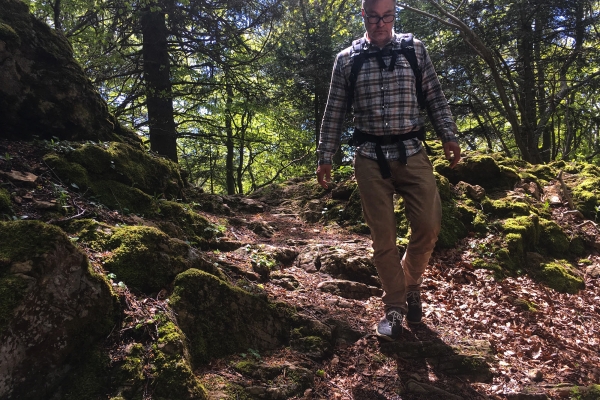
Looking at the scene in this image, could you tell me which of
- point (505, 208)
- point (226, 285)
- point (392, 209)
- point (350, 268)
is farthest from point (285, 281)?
point (505, 208)

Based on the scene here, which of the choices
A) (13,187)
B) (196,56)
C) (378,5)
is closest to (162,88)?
(196,56)

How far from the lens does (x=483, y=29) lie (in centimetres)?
987

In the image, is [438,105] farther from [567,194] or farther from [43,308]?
[567,194]

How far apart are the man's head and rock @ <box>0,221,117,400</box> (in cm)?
278

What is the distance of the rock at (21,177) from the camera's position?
11.1 ft

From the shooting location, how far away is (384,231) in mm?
3229

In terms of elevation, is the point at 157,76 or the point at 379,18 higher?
the point at 157,76

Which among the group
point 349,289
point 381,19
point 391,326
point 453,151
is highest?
point 381,19

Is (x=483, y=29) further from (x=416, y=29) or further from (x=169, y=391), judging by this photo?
(x=169, y=391)

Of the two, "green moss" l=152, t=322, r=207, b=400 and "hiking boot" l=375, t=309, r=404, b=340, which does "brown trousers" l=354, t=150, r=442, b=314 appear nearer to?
"hiking boot" l=375, t=309, r=404, b=340

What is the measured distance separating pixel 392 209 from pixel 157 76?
23.5ft

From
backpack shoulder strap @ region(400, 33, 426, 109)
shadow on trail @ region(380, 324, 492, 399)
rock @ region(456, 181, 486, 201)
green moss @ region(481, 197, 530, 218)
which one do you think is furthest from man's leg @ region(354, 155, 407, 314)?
rock @ region(456, 181, 486, 201)

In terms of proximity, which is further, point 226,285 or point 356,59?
point 356,59

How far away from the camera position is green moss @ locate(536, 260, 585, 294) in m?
4.50
